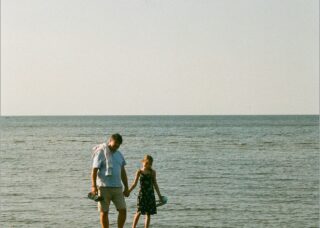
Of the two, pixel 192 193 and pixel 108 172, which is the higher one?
pixel 108 172

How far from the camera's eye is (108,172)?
1029 centimetres

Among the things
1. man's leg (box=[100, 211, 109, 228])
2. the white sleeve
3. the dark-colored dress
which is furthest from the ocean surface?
the white sleeve

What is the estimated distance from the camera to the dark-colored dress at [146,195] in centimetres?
1138

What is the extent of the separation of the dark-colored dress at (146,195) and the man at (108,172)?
2.73ft

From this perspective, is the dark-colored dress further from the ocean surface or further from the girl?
the ocean surface

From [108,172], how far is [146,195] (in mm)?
1445

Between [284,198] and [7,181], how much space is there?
38.9 ft

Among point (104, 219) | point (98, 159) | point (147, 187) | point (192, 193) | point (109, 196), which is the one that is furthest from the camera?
point (192, 193)

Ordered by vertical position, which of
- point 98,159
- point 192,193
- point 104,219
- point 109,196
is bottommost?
point 192,193

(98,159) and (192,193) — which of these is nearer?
(98,159)

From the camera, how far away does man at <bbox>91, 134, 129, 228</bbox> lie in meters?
10.2

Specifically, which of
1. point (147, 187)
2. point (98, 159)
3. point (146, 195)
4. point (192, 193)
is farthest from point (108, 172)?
point (192, 193)

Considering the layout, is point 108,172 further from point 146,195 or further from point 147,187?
point 146,195

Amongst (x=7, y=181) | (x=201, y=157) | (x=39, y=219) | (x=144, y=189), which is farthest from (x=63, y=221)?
(x=201, y=157)
